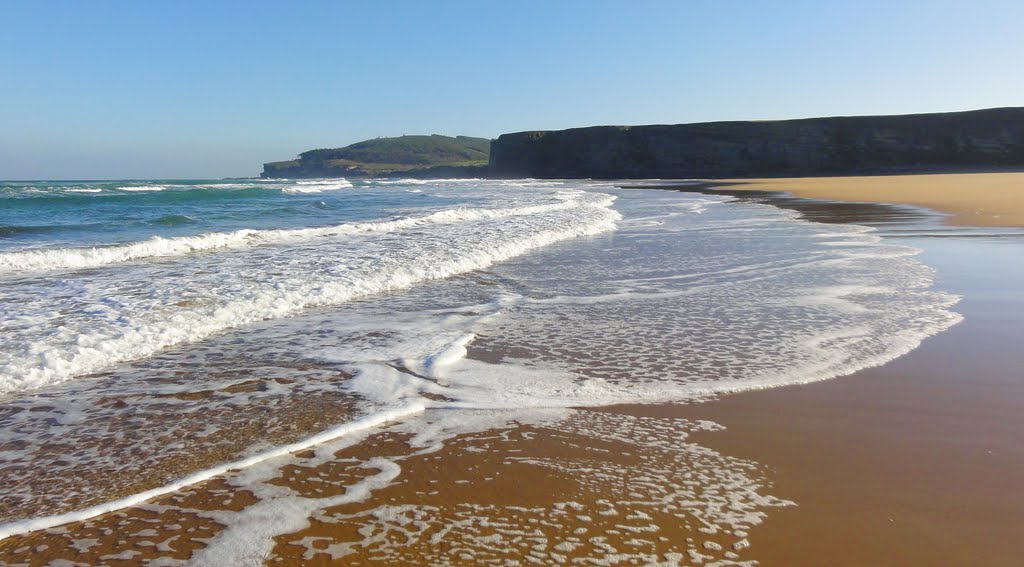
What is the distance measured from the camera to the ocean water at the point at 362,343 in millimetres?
3145

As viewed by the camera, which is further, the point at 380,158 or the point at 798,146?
the point at 380,158

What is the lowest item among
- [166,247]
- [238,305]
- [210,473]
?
[210,473]

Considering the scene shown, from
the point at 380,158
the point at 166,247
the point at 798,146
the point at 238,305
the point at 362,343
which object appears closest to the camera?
the point at 362,343

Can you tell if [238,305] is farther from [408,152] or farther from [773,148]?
[408,152]

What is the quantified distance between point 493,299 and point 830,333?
3108mm

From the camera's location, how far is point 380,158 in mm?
154875

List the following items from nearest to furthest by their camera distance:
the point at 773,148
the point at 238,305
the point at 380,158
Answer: the point at 238,305 < the point at 773,148 < the point at 380,158

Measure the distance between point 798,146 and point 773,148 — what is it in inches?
89.5

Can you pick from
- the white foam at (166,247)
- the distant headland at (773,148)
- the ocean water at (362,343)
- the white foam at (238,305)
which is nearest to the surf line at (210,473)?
the ocean water at (362,343)

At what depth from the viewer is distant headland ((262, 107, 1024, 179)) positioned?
59625 millimetres

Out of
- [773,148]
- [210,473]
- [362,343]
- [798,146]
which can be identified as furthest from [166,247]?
[798,146]

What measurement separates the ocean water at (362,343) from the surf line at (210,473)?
0.01 metres

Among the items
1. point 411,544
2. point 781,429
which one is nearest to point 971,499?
point 781,429

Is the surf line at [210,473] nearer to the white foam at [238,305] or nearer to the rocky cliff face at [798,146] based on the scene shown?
the white foam at [238,305]
